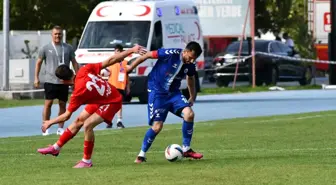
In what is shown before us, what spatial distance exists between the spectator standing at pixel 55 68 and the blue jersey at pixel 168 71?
615 cm

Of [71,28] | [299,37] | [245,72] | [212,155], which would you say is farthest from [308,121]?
[71,28]

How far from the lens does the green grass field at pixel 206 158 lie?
12.8 meters

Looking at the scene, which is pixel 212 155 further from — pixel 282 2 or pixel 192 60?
pixel 282 2

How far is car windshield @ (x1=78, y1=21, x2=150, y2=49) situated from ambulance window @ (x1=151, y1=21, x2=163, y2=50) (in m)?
0.21

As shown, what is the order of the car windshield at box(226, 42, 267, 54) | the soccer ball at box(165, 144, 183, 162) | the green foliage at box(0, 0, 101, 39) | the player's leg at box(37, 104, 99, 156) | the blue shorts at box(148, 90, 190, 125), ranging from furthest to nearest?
the green foliage at box(0, 0, 101, 39) → the car windshield at box(226, 42, 267, 54) → the blue shorts at box(148, 90, 190, 125) → the soccer ball at box(165, 144, 183, 162) → the player's leg at box(37, 104, 99, 156)

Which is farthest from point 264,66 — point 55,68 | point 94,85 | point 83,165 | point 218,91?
point 83,165

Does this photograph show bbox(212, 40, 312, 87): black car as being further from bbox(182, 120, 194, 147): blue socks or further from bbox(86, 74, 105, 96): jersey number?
bbox(86, 74, 105, 96): jersey number

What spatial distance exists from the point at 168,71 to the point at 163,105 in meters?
0.43

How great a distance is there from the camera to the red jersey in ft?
47.5

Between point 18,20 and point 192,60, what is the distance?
31160mm

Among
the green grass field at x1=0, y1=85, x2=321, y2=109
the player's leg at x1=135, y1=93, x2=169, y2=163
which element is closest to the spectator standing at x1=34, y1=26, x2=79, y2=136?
the player's leg at x1=135, y1=93, x2=169, y2=163

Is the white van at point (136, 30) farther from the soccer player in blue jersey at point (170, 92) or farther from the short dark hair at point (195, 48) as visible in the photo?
the short dark hair at point (195, 48)

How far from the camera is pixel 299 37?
44000 millimetres

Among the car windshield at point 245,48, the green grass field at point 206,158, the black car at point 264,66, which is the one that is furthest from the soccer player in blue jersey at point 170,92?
the car windshield at point 245,48
